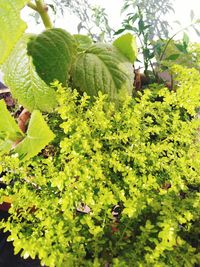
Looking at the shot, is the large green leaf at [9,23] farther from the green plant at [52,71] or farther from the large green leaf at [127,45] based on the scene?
the large green leaf at [127,45]

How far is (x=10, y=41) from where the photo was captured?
1.70ft

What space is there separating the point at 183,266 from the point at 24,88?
Answer: 412mm

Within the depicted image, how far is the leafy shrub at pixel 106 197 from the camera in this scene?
0.49 meters

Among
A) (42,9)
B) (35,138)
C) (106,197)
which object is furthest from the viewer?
(42,9)

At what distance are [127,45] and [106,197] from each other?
0.37 meters

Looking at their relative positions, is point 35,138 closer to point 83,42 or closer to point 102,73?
point 102,73

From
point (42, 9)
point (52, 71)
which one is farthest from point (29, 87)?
point (42, 9)

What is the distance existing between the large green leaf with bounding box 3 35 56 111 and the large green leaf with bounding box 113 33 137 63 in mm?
208

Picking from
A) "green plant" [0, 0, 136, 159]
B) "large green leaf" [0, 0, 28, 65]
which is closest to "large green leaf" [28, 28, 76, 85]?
"green plant" [0, 0, 136, 159]

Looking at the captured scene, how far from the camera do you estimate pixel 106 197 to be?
19.8 inches

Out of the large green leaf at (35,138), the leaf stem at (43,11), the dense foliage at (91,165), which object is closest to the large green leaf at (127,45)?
the dense foliage at (91,165)

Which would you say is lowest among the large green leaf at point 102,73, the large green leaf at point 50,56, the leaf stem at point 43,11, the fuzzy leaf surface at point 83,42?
the large green leaf at point 102,73

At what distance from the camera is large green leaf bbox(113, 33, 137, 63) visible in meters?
0.74

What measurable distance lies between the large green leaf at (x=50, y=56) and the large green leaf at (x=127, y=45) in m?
0.16
